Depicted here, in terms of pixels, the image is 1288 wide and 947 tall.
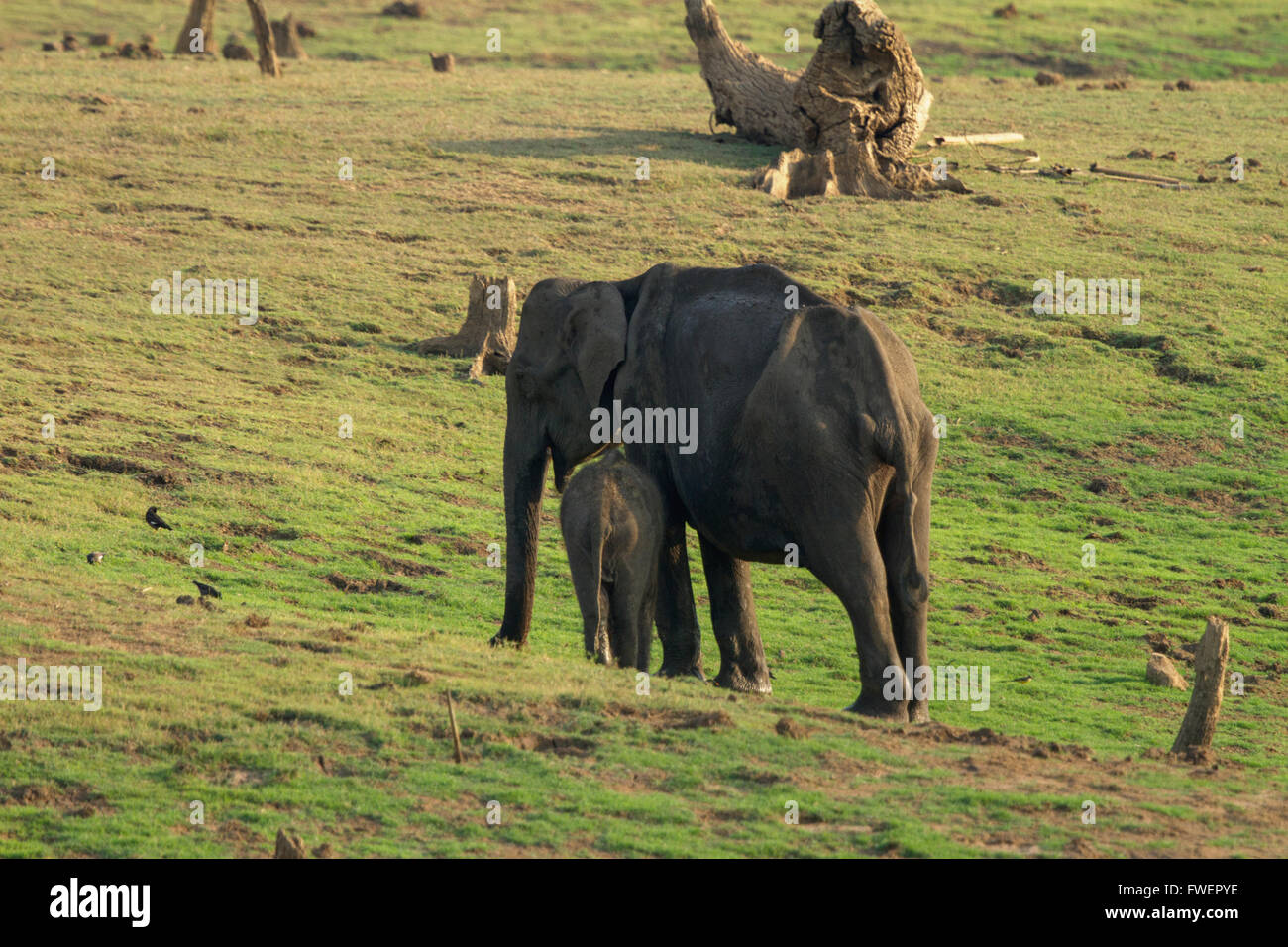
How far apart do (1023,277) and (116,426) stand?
15471 mm

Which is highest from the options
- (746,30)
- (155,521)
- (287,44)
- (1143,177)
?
(746,30)

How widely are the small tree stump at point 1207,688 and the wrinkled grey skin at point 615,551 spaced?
401 cm

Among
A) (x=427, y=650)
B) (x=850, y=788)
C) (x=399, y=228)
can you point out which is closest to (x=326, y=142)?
(x=399, y=228)

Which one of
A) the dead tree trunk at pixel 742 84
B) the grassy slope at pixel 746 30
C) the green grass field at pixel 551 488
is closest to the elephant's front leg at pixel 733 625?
the green grass field at pixel 551 488

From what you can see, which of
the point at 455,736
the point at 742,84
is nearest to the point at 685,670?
the point at 455,736

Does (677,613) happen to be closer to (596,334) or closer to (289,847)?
(596,334)

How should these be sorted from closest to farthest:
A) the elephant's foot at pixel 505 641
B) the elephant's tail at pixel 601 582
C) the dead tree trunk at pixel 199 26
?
the elephant's tail at pixel 601 582
the elephant's foot at pixel 505 641
the dead tree trunk at pixel 199 26

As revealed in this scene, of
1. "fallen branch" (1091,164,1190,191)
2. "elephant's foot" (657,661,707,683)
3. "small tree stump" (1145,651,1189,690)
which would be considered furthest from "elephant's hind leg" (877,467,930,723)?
"fallen branch" (1091,164,1190,191)

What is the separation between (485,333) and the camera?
2438cm

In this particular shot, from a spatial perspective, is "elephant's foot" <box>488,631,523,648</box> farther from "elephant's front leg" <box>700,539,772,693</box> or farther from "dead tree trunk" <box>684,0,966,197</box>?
"dead tree trunk" <box>684,0,966,197</box>

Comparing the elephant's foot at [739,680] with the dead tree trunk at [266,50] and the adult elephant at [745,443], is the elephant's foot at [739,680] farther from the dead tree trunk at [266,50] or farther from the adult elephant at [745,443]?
the dead tree trunk at [266,50]

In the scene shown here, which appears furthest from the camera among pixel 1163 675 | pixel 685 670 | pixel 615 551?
pixel 1163 675

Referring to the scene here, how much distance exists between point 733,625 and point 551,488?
761 cm

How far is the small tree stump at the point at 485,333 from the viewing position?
2362 cm
